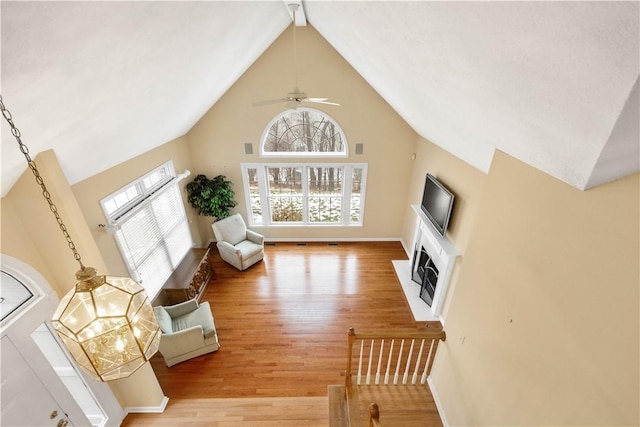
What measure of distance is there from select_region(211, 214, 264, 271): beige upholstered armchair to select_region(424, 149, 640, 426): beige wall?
13.3 feet

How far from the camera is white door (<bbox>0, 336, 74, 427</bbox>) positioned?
2176mm

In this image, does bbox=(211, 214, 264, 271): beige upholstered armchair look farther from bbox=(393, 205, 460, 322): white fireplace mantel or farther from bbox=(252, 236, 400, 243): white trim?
bbox=(393, 205, 460, 322): white fireplace mantel

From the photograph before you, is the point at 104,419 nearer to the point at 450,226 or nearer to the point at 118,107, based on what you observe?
the point at 118,107

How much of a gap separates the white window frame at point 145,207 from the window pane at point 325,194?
2.67 metres

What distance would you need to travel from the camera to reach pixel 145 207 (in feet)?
14.2

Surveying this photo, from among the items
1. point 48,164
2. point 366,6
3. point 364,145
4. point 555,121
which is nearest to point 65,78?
point 48,164

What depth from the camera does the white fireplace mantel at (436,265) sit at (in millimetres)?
4184

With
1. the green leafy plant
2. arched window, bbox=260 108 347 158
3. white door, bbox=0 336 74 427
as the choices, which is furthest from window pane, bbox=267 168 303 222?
white door, bbox=0 336 74 427

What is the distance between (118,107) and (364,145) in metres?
4.27

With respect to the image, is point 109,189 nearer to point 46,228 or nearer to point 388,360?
point 46,228

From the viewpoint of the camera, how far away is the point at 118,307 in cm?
144

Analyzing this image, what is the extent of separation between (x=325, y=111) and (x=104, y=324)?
4998mm

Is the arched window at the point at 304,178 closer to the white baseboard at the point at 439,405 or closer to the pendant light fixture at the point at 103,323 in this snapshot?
the white baseboard at the point at 439,405

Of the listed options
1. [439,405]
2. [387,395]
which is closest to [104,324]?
[387,395]
